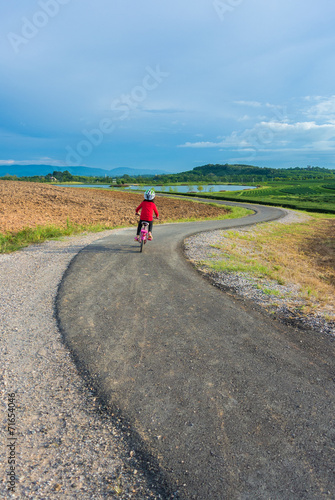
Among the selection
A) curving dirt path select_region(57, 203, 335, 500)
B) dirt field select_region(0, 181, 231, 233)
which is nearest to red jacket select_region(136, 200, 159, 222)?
curving dirt path select_region(57, 203, 335, 500)

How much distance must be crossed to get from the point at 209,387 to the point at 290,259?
1152 cm

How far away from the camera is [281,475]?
10.2 ft

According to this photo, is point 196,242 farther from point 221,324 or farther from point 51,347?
point 51,347

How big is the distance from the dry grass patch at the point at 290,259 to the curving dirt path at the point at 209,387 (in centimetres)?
272

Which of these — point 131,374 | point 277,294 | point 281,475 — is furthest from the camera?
point 277,294

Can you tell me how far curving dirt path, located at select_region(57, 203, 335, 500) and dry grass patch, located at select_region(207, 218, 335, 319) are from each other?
2719mm

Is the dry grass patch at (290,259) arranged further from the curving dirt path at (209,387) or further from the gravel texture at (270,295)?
the curving dirt path at (209,387)

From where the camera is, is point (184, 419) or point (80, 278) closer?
point (184, 419)

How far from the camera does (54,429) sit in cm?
362

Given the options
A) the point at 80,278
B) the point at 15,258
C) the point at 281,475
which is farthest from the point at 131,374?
the point at 15,258

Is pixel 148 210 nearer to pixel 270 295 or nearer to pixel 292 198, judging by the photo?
pixel 270 295

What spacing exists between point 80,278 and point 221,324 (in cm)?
483

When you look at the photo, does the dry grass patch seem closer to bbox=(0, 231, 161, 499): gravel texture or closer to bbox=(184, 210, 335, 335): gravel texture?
bbox=(184, 210, 335, 335): gravel texture

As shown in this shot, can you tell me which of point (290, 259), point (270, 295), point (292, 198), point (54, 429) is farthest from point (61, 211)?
point (292, 198)
